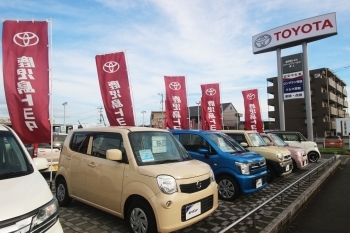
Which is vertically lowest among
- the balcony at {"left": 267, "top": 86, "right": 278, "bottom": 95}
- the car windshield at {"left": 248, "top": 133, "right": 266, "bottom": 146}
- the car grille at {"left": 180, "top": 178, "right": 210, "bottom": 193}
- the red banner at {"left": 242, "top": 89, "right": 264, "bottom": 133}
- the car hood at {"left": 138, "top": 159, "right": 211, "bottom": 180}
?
the car grille at {"left": 180, "top": 178, "right": 210, "bottom": 193}

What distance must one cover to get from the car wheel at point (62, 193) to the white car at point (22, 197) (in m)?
2.29

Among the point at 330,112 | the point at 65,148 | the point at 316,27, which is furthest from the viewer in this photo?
the point at 330,112

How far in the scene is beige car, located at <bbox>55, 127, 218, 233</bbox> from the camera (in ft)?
10.8

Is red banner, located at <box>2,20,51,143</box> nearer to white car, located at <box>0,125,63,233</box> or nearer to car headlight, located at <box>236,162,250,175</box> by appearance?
white car, located at <box>0,125,63,233</box>

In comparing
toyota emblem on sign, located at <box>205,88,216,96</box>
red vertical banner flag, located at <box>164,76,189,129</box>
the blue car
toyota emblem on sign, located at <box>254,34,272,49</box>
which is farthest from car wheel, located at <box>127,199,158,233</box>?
toyota emblem on sign, located at <box>254,34,272,49</box>

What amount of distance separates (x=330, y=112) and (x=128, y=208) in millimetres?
43490

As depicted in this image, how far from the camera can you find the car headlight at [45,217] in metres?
2.06

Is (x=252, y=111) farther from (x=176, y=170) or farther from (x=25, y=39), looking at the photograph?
(x=25, y=39)

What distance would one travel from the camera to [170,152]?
4.27m

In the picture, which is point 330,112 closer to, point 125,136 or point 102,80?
point 102,80

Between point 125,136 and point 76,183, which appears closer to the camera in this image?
point 125,136

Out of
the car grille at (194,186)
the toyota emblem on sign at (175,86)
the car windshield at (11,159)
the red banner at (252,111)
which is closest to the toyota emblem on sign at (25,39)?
the car windshield at (11,159)

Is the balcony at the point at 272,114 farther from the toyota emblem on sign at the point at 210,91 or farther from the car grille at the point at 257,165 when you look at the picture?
the car grille at the point at 257,165

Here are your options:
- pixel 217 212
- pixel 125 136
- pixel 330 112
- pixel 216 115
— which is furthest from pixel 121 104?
pixel 330 112
